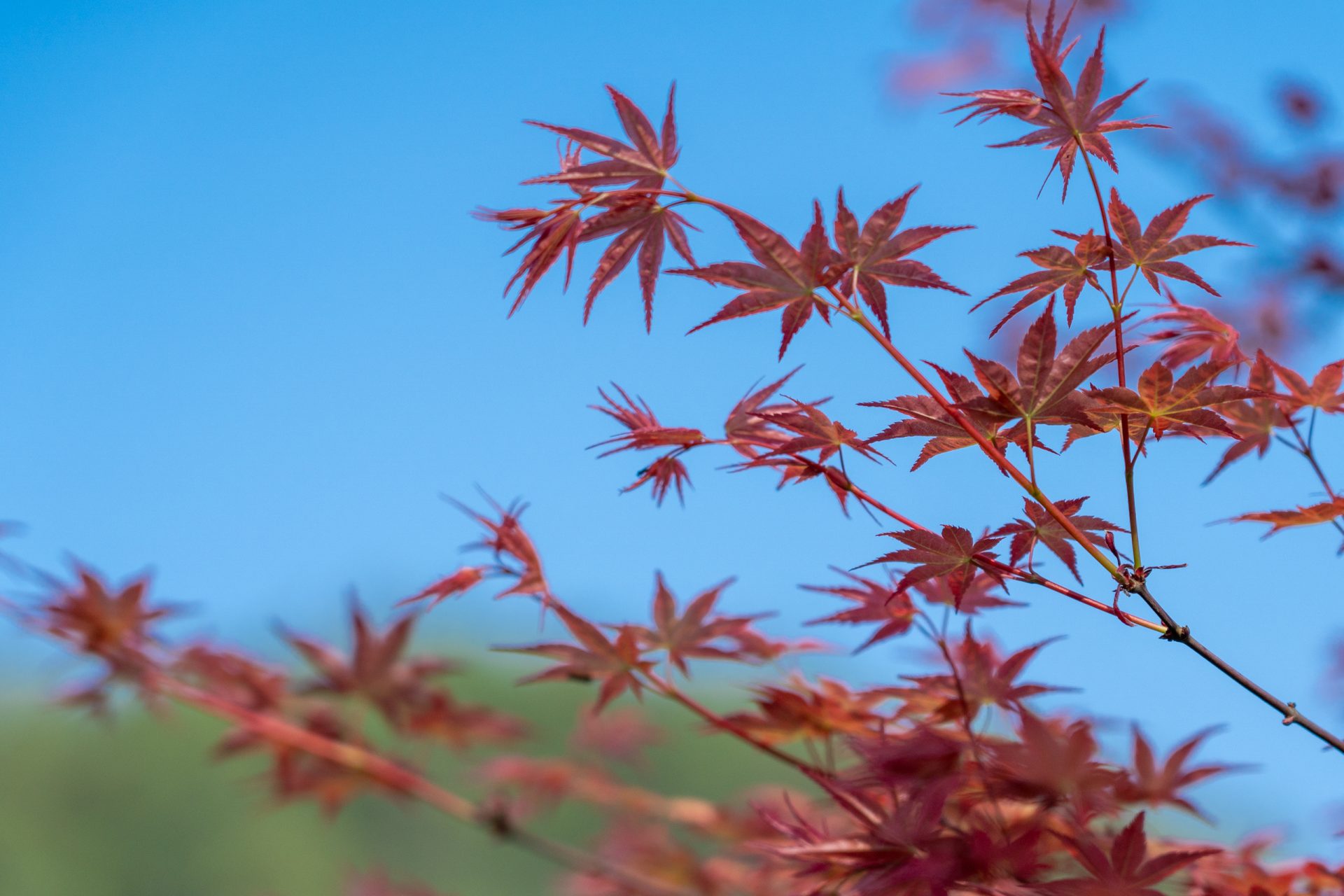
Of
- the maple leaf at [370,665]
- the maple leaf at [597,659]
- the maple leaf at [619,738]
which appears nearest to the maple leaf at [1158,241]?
the maple leaf at [597,659]

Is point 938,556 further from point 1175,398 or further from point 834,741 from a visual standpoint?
point 834,741

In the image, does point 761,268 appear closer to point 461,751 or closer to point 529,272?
point 529,272

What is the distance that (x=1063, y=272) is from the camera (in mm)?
806

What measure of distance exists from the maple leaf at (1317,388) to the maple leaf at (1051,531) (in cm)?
33

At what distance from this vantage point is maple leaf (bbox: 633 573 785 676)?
984 millimetres

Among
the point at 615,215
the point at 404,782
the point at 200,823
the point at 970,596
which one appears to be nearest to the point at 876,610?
the point at 970,596

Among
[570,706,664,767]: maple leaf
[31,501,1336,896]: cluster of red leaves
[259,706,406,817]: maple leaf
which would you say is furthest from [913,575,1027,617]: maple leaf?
[570,706,664,767]: maple leaf

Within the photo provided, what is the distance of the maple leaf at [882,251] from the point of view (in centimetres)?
74

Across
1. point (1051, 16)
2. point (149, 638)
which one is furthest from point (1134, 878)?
point (149, 638)

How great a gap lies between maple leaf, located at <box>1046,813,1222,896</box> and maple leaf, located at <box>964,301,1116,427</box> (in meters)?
0.34

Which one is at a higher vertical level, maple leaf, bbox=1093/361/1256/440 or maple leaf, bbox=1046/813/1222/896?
maple leaf, bbox=1093/361/1256/440

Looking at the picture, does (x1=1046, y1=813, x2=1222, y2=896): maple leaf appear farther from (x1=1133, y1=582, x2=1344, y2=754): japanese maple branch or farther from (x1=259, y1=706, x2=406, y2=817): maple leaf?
(x1=259, y1=706, x2=406, y2=817): maple leaf

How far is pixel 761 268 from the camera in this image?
2.39 ft

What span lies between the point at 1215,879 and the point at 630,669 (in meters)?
0.66
